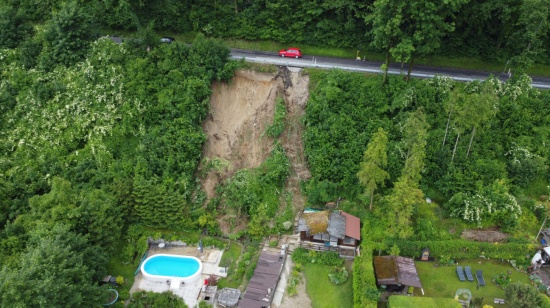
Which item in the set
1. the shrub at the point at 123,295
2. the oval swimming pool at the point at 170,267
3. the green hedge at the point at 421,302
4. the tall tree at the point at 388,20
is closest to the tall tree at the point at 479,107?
the tall tree at the point at 388,20

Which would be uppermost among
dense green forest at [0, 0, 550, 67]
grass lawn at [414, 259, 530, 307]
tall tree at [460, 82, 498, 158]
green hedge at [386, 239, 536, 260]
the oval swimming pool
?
dense green forest at [0, 0, 550, 67]

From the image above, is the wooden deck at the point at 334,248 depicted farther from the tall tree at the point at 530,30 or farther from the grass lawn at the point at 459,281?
the tall tree at the point at 530,30

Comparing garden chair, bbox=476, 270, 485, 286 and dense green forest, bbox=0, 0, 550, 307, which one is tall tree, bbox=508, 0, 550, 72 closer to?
dense green forest, bbox=0, 0, 550, 307

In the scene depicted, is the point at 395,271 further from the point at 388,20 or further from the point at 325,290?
the point at 388,20

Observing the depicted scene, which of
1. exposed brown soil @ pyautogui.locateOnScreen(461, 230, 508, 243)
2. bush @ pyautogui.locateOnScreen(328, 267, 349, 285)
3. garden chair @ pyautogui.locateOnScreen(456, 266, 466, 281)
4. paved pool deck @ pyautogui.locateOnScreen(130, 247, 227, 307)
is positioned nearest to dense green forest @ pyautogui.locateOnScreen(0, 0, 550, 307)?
exposed brown soil @ pyautogui.locateOnScreen(461, 230, 508, 243)

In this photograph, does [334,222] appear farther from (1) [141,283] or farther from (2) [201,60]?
(2) [201,60]

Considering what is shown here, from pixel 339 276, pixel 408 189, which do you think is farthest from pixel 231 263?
pixel 408 189
